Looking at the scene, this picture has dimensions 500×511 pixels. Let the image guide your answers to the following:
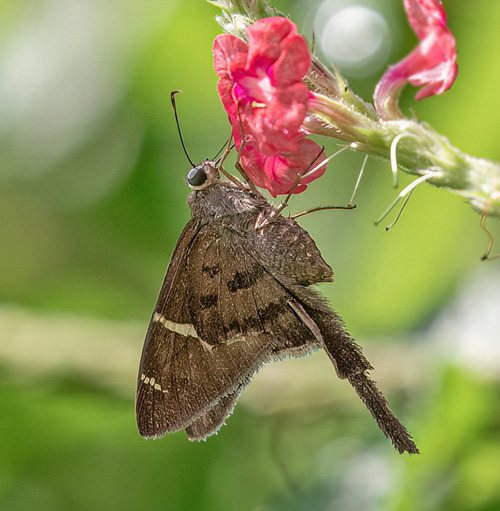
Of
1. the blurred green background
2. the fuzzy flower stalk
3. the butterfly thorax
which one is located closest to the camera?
the fuzzy flower stalk

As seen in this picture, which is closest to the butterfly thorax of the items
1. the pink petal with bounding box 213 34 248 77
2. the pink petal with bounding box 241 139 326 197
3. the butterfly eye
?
the butterfly eye

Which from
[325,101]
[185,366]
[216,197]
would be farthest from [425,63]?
[185,366]

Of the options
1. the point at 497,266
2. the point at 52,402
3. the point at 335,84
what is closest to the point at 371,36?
the point at 497,266

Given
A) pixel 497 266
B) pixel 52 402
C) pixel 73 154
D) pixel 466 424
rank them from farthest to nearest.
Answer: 1. pixel 73 154
2. pixel 52 402
3. pixel 497 266
4. pixel 466 424

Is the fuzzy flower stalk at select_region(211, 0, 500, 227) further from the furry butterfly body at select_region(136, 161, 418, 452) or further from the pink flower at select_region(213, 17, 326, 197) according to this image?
the furry butterfly body at select_region(136, 161, 418, 452)

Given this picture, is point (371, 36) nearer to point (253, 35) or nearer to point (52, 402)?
point (253, 35)

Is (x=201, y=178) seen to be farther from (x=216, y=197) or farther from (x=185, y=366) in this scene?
(x=185, y=366)

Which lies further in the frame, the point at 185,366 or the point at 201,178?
the point at 201,178

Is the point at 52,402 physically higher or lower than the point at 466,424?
lower
